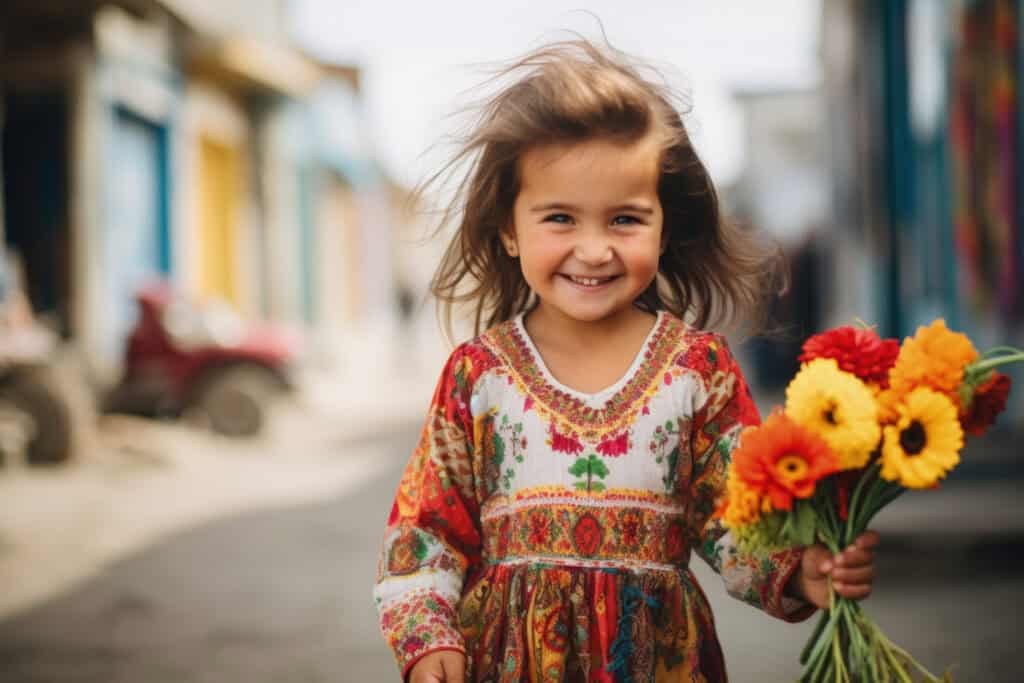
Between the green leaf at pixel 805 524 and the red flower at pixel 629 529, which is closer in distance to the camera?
the green leaf at pixel 805 524

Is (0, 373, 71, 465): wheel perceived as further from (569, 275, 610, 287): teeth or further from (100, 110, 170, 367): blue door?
(569, 275, 610, 287): teeth

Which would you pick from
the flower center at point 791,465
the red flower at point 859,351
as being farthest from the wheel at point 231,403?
the flower center at point 791,465

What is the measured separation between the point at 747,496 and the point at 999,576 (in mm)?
3822

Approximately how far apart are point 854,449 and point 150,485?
7069 millimetres

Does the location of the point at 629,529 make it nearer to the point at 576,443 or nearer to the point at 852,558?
the point at 576,443

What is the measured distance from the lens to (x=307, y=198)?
2080 cm

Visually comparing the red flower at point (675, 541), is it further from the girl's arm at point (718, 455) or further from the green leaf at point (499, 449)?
the green leaf at point (499, 449)

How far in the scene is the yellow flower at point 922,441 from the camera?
4.61 ft

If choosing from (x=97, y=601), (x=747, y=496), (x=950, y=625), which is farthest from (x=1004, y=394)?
(x=97, y=601)

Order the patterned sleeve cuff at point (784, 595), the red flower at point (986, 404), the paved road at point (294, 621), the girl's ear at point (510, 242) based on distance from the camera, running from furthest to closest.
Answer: the paved road at point (294, 621) < the girl's ear at point (510, 242) < the patterned sleeve cuff at point (784, 595) < the red flower at point (986, 404)

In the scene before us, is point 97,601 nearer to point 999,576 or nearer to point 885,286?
point 999,576

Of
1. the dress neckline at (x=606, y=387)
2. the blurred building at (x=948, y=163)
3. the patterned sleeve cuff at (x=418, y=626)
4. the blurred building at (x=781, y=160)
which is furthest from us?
the blurred building at (x=781, y=160)

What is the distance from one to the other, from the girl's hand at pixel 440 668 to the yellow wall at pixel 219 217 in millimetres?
13857

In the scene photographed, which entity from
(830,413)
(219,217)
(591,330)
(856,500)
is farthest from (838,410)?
(219,217)
